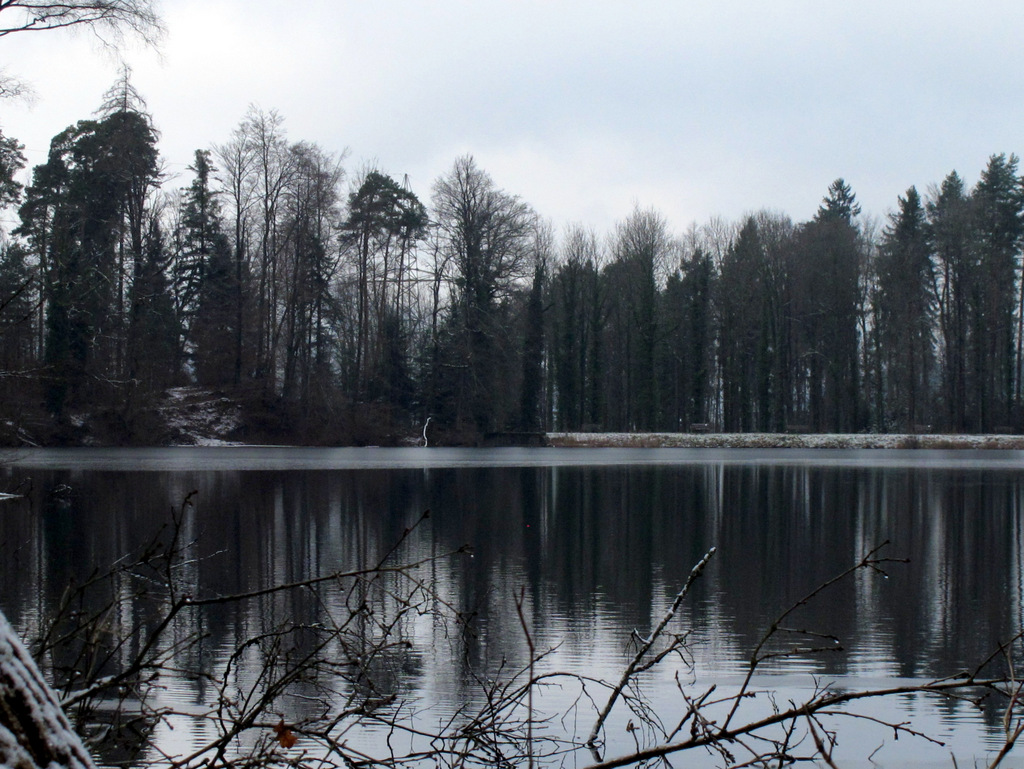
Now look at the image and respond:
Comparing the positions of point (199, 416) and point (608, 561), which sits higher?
point (199, 416)

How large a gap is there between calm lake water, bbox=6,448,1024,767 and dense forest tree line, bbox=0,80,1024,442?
2078 cm

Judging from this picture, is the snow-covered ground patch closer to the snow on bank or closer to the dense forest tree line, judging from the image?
the dense forest tree line

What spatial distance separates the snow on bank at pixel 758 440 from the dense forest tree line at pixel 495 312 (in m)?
3.51

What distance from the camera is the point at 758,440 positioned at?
51.8 metres

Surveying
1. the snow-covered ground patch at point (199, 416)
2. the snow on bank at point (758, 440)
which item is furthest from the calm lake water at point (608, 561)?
the snow on bank at point (758, 440)

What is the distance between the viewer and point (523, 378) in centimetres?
5331

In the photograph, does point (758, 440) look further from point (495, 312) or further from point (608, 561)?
point (608, 561)

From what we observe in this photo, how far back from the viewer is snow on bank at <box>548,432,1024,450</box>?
48.9 m

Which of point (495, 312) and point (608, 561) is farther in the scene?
point (495, 312)

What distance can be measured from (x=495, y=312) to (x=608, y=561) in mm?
39857

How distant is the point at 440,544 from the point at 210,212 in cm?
4084

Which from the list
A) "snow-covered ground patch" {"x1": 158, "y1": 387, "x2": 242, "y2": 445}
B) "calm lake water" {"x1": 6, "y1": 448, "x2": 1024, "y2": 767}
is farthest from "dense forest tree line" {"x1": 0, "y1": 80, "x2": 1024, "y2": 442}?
"calm lake water" {"x1": 6, "y1": 448, "x2": 1024, "y2": 767}

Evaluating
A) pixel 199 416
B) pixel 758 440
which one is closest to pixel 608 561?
pixel 199 416

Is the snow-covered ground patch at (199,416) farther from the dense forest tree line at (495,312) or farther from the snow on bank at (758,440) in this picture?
the snow on bank at (758,440)
